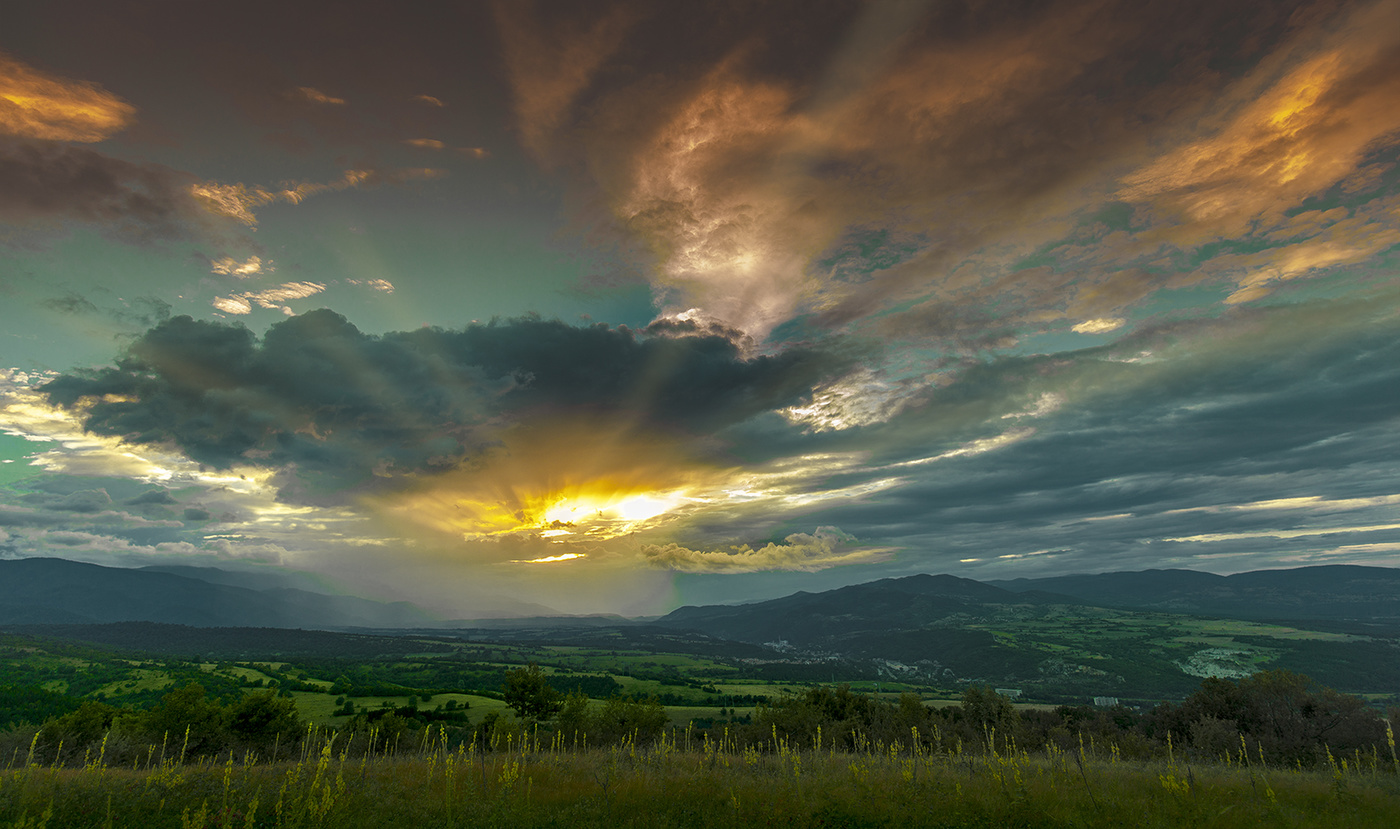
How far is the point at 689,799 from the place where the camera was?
2203cm

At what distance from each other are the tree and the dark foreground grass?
55.2 meters

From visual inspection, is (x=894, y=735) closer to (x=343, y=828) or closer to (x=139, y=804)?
(x=343, y=828)

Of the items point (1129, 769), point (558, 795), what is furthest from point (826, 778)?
point (1129, 769)

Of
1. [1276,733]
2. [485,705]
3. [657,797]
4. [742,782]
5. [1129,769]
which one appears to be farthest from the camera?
[485,705]

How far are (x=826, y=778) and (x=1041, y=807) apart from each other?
29.8 ft

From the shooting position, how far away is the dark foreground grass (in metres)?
18.7

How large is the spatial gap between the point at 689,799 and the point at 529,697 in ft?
216

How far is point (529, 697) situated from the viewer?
78125 mm

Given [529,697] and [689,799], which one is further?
[529,697]

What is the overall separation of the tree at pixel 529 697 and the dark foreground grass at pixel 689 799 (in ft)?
181

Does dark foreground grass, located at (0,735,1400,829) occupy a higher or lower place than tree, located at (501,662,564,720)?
higher

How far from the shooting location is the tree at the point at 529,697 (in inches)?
3068

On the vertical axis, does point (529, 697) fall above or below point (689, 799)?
below

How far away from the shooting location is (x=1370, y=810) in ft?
64.9
